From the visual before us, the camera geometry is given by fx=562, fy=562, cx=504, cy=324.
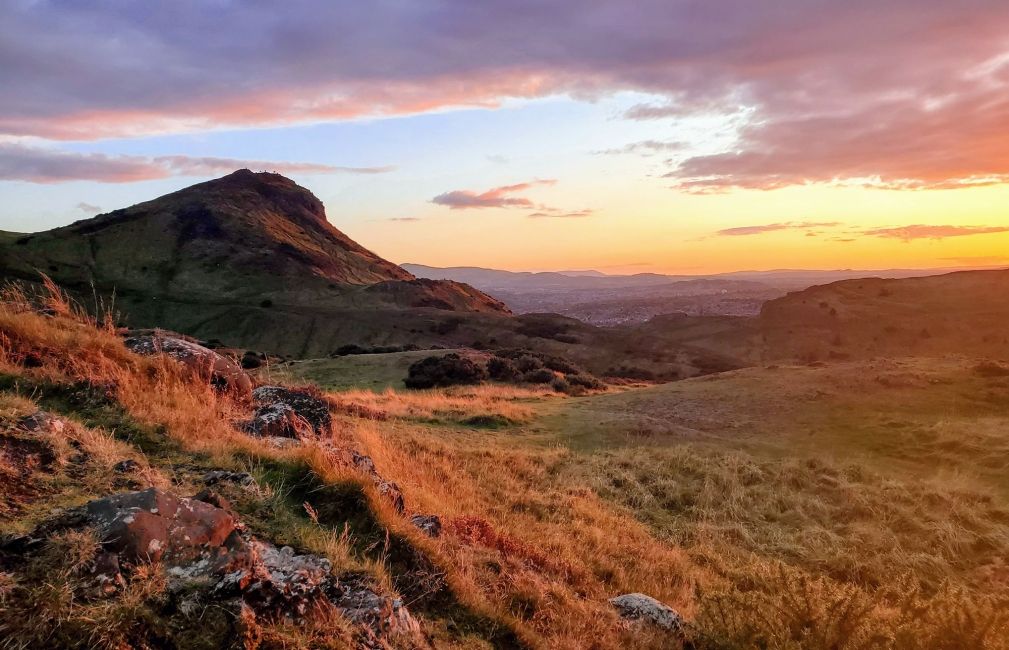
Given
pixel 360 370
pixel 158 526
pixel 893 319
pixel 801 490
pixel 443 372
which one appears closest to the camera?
pixel 158 526

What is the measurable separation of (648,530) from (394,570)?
6.53m

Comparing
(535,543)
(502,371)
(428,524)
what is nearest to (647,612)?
(535,543)

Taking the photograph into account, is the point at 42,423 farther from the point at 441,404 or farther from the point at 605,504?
the point at 441,404

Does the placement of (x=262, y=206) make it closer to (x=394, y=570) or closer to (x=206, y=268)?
(x=206, y=268)

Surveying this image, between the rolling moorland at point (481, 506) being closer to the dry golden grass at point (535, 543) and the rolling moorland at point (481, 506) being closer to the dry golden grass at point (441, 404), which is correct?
the dry golden grass at point (535, 543)

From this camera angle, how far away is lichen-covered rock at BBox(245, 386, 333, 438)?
285 inches

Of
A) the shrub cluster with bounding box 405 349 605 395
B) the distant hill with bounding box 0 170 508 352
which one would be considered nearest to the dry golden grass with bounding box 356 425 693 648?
the shrub cluster with bounding box 405 349 605 395

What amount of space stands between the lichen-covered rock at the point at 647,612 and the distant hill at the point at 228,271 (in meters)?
75.0

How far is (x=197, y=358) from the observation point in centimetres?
788

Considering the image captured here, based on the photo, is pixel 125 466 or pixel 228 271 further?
Answer: pixel 228 271

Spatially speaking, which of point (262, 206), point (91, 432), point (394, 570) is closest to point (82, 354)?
point (91, 432)

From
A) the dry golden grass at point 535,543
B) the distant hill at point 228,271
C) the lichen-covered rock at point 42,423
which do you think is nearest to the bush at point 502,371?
the dry golden grass at point 535,543

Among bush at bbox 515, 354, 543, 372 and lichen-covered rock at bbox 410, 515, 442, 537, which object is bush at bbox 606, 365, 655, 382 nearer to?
bush at bbox 515, 354, 543, 372

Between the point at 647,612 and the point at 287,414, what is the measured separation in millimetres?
5165
